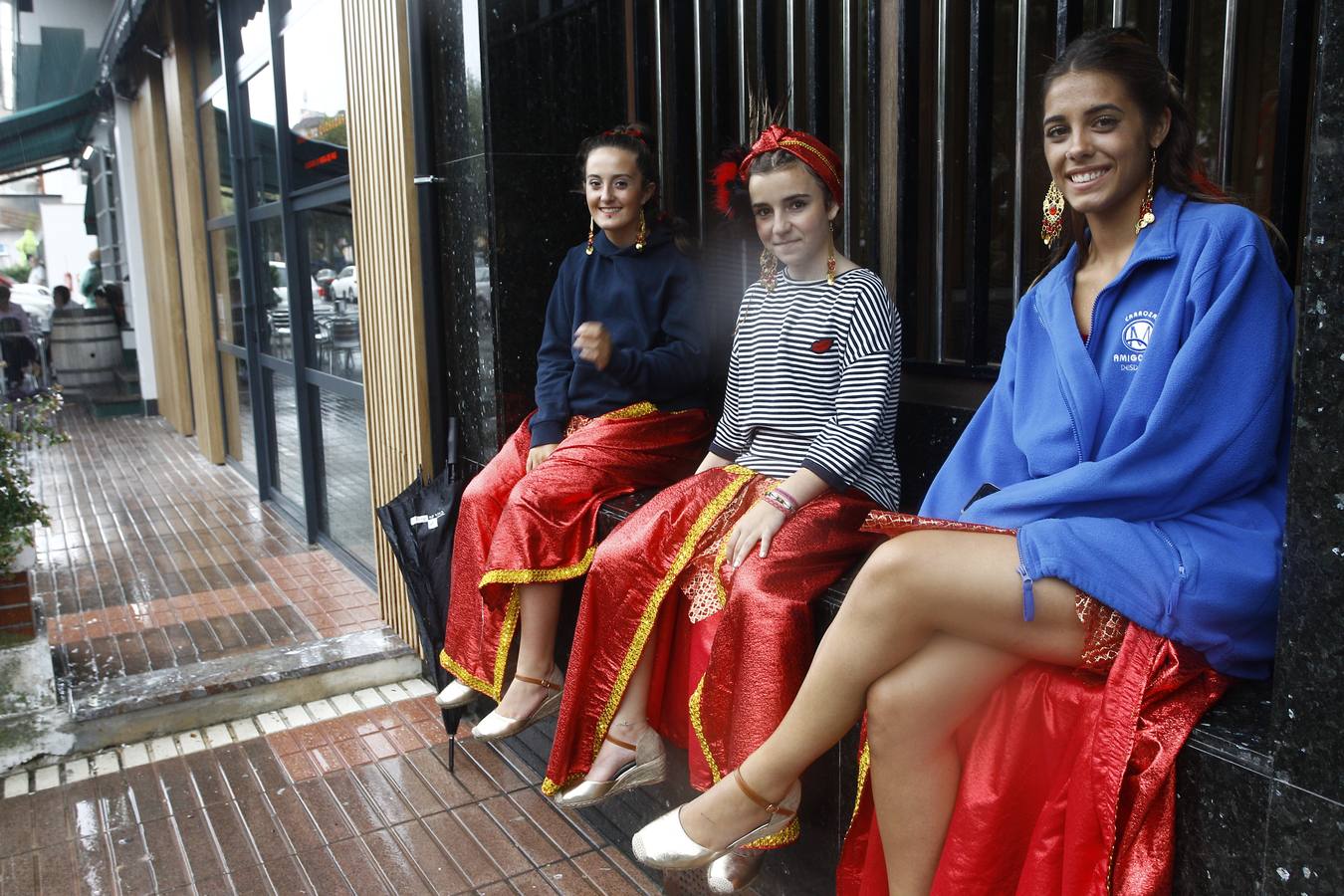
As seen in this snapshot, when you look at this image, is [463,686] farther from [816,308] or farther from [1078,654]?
[1078,654]

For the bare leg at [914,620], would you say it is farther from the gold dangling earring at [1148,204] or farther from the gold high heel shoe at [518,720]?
the gold high heel shoe at [518,720]

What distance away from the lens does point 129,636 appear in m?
4.66

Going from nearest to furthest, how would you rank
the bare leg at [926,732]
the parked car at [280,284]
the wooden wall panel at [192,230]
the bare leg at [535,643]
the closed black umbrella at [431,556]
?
1. the bare leg at [926,732]
2. the bare leg at [535,643]
3. the closed black umbrella at [431,556]
4. the parked car at [280,284]
5. the wooden wall panel at [192,230]

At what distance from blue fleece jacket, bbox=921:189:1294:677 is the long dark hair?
3.3 inches

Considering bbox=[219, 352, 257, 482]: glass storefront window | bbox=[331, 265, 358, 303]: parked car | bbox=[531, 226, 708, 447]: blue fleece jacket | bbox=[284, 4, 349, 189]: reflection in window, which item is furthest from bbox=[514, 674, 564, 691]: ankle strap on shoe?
bbox=[219, 352, 257, 482]: glass storefront window

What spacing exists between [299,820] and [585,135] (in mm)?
2379

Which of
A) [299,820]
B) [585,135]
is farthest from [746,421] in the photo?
[299,820]

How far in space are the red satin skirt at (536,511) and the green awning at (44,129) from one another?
1017 centimetres

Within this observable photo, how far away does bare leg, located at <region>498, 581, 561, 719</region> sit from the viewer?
3025mm

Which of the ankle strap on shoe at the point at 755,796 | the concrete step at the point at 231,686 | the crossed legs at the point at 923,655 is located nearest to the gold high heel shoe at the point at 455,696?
the concrete step at the point at 231,686

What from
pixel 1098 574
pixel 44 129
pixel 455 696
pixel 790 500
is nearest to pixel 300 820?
pixel 455 696

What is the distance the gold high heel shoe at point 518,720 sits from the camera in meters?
2.95

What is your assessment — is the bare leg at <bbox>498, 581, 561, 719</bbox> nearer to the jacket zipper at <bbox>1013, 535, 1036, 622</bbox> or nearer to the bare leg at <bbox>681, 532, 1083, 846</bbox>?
the bare leg at <bbox>681, 532, 1083, 846</bbox>

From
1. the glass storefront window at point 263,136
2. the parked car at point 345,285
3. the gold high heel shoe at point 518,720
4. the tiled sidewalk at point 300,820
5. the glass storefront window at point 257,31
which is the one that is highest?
the glass storefront window at point 257,31
